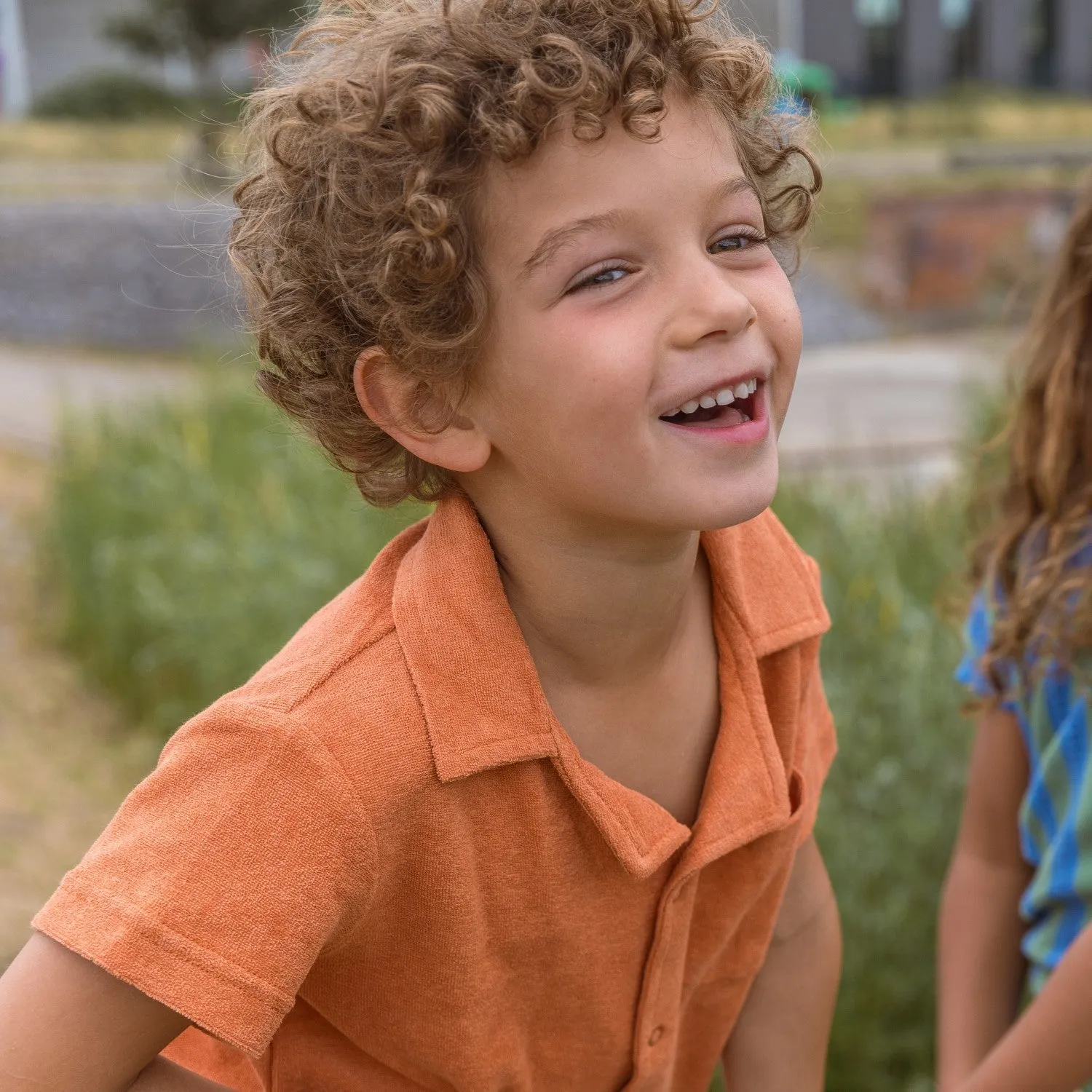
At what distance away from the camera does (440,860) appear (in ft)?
4.17

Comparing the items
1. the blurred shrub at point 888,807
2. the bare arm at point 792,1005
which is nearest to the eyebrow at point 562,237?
the bare arm at point 792,1005

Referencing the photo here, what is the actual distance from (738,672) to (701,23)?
23.9 inches

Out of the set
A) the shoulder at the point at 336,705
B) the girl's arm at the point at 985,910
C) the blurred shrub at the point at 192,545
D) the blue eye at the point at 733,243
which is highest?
the blue eye at the point at 733,243

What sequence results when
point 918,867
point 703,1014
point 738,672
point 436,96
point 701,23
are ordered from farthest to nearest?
point 918,867
point 703,1014
point 738,672
point 701,23
point 436,96

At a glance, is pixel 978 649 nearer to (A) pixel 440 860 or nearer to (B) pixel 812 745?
(B) pixel 812 745

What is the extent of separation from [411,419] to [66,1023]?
1.88 ft

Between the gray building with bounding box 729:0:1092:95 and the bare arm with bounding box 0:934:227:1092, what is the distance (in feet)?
72.4

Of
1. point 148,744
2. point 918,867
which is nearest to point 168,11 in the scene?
point 148,744

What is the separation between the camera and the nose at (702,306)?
1.24 meters

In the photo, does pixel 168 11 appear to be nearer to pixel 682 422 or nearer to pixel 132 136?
pixel 132 136

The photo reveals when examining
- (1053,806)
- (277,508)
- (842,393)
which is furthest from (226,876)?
(842,393)

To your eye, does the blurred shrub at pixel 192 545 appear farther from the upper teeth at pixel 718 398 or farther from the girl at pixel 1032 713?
the upper teeth at pixel 718 398

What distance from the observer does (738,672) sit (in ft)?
4.94

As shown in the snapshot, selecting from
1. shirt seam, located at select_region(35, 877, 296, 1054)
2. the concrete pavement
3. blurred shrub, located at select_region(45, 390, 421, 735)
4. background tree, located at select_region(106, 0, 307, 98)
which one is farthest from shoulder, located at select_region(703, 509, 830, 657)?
background tree, located at select_region(106, 0, 307, 98)
